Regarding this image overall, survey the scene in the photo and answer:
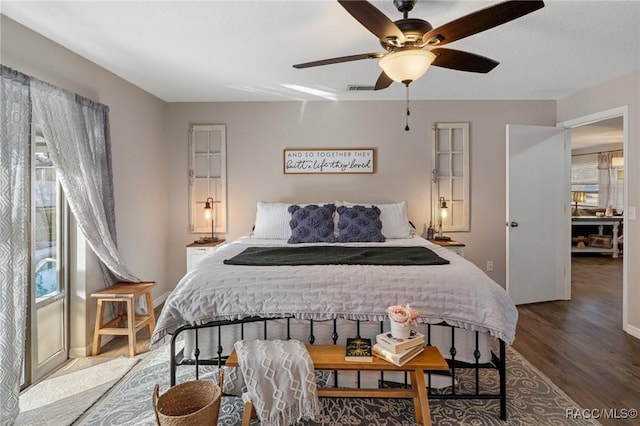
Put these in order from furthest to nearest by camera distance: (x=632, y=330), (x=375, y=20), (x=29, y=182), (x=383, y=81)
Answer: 1. (x=632, y=330)
2. (x=383, y=81)
3. (x=29, y=182)
4. (x=375, y=20)

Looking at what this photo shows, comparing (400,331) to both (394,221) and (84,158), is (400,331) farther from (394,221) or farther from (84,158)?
(84,158)

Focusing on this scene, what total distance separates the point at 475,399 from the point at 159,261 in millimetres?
3530

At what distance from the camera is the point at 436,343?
2.11 m

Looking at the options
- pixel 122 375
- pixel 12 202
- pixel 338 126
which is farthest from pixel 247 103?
pixel 122 375

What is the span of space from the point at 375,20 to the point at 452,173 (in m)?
2.98

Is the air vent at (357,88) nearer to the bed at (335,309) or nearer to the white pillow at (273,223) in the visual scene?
the white pillow at (273,223)

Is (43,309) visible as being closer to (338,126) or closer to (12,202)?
(12,202)

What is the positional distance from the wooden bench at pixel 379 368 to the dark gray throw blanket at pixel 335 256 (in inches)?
23.8

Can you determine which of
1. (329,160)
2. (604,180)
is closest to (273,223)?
(329,160)

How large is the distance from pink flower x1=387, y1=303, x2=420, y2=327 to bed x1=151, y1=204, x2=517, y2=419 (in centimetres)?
18

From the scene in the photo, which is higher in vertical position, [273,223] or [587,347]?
[273,223]

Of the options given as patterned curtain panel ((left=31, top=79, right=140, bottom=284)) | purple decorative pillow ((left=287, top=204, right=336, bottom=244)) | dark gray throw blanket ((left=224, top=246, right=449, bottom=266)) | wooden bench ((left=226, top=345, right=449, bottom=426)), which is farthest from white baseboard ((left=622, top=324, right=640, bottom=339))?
patterned curtain panel ((left=31, top=79, right=140, bottom=284))

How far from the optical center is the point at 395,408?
81.0 inches

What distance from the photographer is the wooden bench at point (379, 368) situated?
175cm
